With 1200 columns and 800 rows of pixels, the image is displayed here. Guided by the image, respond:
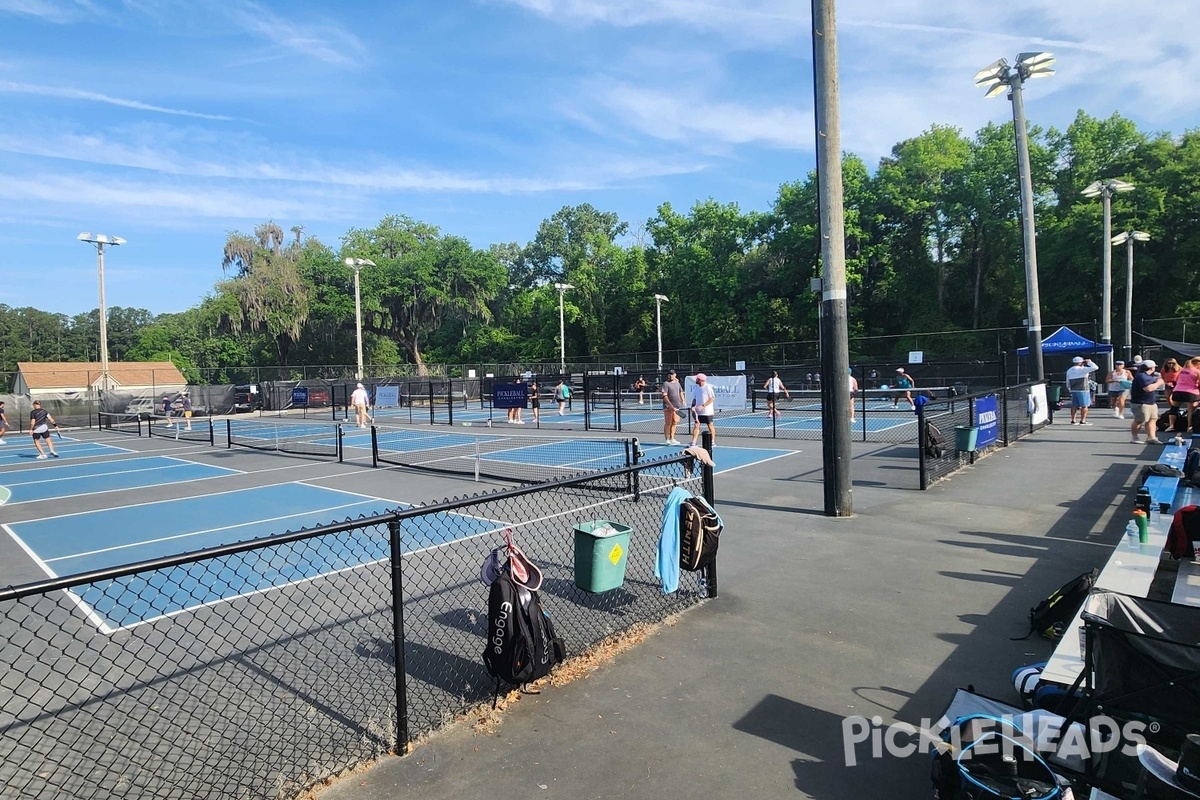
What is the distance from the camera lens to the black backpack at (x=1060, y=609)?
187 inches

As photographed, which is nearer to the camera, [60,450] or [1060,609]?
[1060,609]

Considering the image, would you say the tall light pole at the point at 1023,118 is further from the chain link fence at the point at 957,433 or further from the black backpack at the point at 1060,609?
the black backpack at the point at 1060,609

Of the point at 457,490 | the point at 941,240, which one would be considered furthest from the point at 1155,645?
the point at 941,240

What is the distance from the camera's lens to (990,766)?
2.88m

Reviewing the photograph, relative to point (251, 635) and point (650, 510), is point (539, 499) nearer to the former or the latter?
point (650, 510)

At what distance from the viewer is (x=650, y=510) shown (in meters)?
9.48

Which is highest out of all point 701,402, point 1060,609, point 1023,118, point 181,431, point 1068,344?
point 1023,118

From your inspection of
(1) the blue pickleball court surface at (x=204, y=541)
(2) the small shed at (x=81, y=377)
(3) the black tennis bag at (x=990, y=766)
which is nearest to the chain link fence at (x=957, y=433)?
(1) the blue pickleball court surface at (x=204, y=541)

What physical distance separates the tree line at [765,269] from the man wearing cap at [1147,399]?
1018 inches

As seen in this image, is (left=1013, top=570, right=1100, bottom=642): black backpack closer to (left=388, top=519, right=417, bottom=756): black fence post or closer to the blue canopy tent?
(left=388, top=519, right=417, bottom=756): black fence post

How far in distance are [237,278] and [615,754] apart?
6890 cm

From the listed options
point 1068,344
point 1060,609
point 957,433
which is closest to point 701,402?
point 957,433

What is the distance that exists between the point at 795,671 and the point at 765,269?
5595cm

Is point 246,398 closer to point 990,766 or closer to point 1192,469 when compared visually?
point 1192,469
